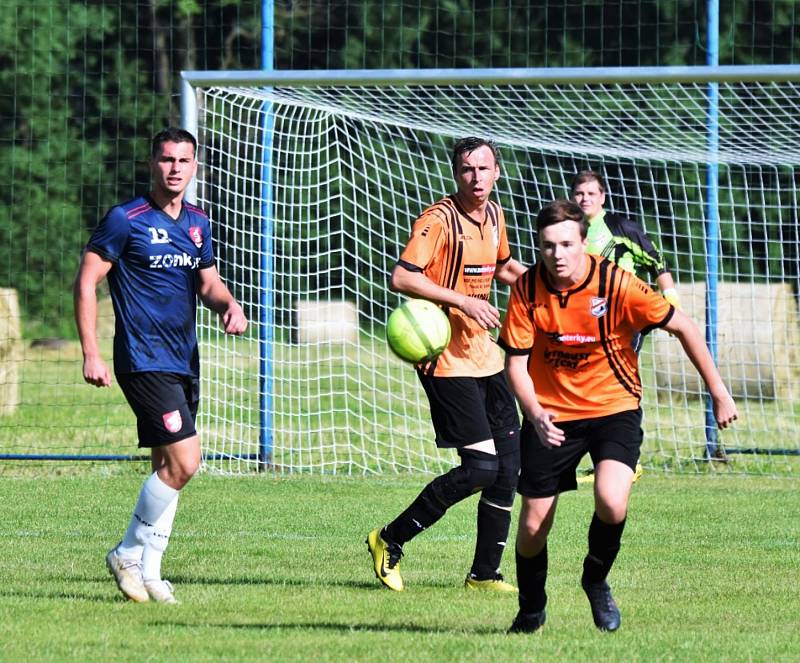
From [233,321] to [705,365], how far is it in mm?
2369

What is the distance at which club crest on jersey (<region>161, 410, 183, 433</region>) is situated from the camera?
6625 mm

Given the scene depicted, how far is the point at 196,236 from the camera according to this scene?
22.6 feet

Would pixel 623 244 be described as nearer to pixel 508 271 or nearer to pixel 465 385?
pixel 508 271

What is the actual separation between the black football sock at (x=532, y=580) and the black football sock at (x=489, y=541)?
1277 mm

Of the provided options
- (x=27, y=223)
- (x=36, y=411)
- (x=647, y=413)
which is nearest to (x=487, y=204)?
(x=647, y=413)

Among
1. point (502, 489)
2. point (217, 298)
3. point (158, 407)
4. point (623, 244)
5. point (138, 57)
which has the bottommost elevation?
point (502, 489)

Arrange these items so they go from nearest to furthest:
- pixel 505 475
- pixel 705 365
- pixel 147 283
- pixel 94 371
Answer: pixel 705 365, pixel 94 371, pixel 147 283, pixel 505 475

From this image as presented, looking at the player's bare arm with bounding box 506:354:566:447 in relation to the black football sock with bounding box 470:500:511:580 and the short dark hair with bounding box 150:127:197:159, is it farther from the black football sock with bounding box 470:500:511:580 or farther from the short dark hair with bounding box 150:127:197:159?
the short dark hair with bounding box 150:127:197:159

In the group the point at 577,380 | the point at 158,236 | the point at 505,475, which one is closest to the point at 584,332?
the point at 577,380

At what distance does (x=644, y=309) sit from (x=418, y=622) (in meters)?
1.66

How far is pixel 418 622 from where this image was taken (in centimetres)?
617

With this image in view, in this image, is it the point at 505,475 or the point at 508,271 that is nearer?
the point at 505,475

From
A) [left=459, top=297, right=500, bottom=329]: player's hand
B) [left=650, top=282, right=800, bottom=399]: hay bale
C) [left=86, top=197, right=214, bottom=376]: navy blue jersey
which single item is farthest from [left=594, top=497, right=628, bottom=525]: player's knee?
[left=650, top=282, right=800, bottom=399]: hay bale

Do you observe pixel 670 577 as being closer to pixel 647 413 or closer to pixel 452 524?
pixel 452 524
